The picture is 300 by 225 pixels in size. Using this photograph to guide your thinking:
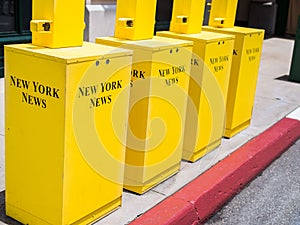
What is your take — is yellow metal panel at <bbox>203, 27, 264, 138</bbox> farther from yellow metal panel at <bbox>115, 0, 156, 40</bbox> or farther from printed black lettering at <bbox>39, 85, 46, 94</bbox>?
printed black lettering at <bbox>39, 85, 46, 94</bbox>

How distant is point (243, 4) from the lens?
17.7 m

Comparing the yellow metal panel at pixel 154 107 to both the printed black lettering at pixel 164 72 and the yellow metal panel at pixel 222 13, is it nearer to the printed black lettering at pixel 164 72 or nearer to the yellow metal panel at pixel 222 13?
the printed black lettering at pixel 164 72

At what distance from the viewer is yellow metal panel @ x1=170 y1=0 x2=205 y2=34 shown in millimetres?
4395

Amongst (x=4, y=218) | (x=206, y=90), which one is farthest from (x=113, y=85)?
(x=206, y=90)

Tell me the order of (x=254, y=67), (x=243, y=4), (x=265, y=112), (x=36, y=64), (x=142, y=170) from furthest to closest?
1. (x=243, y=4)
2. (x=265, y=112)
3. (x=254, y=67)
4. (x=142, y=170)
5. (x=36, y=64)

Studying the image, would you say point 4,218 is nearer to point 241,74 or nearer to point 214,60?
point 214,60

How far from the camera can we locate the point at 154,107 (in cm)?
371

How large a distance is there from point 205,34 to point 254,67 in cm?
116

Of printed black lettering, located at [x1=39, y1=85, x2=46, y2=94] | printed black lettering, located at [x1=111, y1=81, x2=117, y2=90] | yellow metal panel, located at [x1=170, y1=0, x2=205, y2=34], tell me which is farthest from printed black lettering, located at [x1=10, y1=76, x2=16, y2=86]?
yellow metal panel, located at [x1=170, y1=0, x2=205, y2=34]

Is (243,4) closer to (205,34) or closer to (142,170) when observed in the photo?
(205,34)

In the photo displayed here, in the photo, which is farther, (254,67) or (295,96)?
(295,96)

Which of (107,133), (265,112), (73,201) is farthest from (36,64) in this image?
(265,112)

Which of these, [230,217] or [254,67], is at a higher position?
[254,67]

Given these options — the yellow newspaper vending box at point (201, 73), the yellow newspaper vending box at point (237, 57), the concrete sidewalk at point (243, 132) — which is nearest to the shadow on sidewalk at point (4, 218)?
the concrete sidewalk at point (243, 132)
